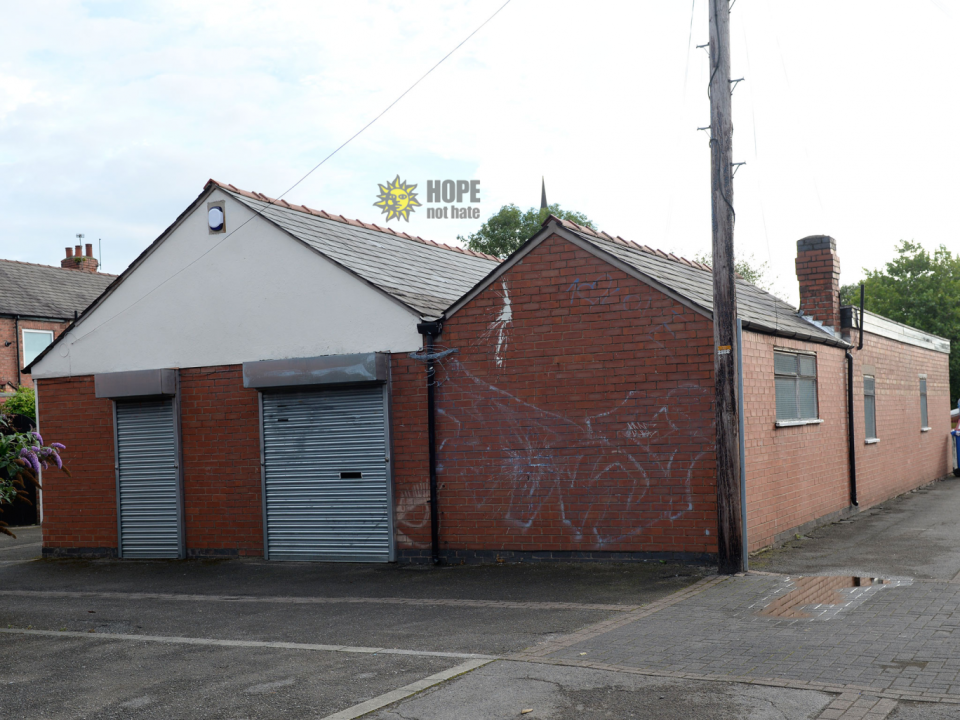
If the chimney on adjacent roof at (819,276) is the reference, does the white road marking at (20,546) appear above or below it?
below

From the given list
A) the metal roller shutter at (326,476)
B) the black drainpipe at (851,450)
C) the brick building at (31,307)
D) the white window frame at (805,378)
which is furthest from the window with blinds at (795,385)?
the brick building at (31,307)

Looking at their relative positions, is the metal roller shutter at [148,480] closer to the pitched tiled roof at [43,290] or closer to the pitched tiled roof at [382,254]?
the pitched tiled roof at [382,254]

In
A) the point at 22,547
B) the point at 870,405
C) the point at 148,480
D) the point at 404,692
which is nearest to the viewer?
the point at 404,692

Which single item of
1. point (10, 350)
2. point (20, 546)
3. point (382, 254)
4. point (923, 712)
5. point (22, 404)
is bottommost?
point (20, 546)

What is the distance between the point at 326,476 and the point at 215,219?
4.14 m

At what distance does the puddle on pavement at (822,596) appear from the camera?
330 inches

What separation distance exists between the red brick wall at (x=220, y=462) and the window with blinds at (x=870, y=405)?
35.5 ft

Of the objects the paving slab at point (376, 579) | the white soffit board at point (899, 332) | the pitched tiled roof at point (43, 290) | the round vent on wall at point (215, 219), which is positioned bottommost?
the paving slab at point (376, 579)

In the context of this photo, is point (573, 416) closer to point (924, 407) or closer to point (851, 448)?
point (851, 448)

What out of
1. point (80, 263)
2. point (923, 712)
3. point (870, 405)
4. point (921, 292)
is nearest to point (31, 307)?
point (80, 263)

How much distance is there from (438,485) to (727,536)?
3859mm

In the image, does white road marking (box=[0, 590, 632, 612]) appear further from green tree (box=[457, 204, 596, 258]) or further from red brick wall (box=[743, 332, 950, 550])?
green tree (box=[457, 204, 596, 258])

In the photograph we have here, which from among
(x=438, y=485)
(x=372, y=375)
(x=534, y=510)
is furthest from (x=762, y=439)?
(x=372, y=375)

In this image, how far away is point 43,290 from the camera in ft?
107
